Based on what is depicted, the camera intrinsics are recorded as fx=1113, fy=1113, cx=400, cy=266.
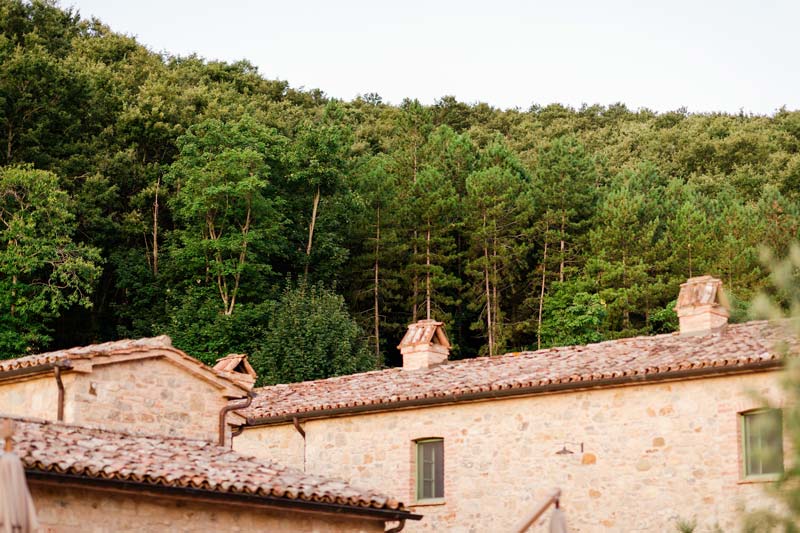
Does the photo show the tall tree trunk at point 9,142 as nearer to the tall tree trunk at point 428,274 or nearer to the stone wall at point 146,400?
the tall tree trunk at point 428,274

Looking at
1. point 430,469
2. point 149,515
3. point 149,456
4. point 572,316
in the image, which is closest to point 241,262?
point 572,316

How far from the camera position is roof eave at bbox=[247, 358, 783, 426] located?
17812 mm

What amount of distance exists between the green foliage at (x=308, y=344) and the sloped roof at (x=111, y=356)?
1703 centimetres

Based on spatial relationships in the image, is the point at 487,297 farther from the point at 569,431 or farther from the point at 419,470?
the point at 569,431

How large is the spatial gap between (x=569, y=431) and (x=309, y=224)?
26.3 meters

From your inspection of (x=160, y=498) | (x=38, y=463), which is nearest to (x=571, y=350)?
(x=160, y=498)

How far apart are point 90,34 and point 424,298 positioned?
21844 mm

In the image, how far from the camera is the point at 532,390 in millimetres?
19906

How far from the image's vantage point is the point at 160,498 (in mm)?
14477

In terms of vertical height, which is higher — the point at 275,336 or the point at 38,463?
the point at 275,336

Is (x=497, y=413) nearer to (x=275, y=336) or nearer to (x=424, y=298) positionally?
(x=275, y=336)

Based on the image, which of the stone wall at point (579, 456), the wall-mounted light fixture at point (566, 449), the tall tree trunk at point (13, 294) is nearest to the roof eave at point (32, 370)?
the stone wall at point (579, 456)

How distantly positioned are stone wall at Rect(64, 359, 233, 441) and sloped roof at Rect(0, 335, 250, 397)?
0.15m

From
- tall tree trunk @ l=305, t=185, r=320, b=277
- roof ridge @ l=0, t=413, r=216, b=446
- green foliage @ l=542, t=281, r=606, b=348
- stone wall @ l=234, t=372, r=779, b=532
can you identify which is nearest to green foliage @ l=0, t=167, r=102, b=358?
tall tree trunk @ l=305, t=185, r=320, b=277
